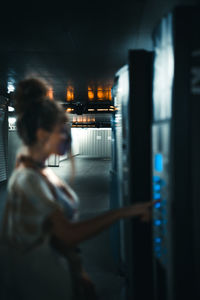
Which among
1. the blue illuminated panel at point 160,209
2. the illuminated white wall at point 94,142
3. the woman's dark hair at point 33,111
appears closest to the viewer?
the woman's dark hair at point 33,111

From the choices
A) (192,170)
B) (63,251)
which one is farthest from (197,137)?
(63,251)

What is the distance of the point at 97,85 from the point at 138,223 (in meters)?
7.45

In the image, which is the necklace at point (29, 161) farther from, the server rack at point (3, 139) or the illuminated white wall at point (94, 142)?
the illuminated white wall at point (94, 142)

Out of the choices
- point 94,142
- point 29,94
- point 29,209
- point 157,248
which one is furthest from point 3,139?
point 94,142

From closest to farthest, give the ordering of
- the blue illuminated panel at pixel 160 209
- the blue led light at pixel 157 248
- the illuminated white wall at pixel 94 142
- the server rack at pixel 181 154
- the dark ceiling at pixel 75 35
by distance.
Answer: the server rack at pixel 181 154 → the blue illuminated panel at pixel 160 209 → the blue led light at pixel 157 248 → the dark ceiling at pixel 75 35 → the illuminated white wall at pixel 94 142

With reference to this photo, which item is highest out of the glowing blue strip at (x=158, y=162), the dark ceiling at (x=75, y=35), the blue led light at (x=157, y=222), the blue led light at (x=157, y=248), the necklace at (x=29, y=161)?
the dark ceiling at (x=75, y=35)

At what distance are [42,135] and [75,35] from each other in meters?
3.88

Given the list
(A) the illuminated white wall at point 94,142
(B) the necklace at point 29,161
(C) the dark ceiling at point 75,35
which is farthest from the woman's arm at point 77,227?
(A) the illuminated white wall at point 94,142

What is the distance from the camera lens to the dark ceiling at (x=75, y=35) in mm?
3662

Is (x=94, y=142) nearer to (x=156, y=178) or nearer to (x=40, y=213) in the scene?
(x=156, y=178)

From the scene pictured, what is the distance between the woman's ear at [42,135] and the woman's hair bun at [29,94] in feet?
0.36

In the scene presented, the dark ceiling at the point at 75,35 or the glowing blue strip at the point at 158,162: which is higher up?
the dark ceiling at the point at 75,35

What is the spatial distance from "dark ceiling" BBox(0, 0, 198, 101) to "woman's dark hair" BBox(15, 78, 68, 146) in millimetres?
2710

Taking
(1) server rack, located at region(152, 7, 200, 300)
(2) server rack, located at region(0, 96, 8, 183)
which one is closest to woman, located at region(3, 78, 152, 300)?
(1) server rack, located at region(152, 7, 200, 300)
